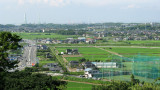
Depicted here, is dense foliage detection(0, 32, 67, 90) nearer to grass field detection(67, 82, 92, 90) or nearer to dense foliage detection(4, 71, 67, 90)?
dense foliage detection(4, 71, 67, 90)

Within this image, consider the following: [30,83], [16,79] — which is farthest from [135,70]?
[16,79]

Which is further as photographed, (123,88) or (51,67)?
(51,67)

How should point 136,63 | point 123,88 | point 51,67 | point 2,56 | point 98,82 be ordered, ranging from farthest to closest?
point 51,67, point 136,63, point 98,82, point 2,56, point 123,88

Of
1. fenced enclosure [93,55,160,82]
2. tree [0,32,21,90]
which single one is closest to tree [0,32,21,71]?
tree [0,32,21,90]

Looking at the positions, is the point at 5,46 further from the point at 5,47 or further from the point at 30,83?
the point at 30,83

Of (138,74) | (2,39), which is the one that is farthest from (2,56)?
(138,74)

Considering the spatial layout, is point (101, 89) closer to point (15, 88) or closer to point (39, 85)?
point (39, 85)

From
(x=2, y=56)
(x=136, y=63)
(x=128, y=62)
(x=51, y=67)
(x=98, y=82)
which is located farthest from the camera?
(x=51, y=67)

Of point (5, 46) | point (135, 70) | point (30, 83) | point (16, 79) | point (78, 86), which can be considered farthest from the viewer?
point (135, 70)
